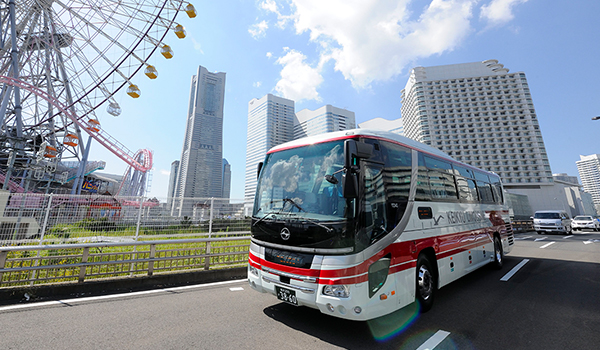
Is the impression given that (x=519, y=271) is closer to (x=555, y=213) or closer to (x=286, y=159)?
(x=286, y=159)

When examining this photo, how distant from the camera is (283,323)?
3.71 metres

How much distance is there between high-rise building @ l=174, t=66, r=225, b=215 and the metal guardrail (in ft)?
327

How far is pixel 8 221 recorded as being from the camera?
595cm

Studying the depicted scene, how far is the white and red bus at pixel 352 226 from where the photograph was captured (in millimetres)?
3246

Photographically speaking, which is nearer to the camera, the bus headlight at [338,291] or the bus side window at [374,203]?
the bus headlight at [338,291]

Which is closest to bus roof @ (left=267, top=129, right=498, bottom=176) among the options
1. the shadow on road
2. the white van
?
the shadow on road

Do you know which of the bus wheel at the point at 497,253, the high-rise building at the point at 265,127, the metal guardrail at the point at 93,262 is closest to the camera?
the metal guardrail at the point at 93,262

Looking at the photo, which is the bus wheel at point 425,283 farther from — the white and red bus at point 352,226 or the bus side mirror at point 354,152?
the bus side mirror at point 354,152

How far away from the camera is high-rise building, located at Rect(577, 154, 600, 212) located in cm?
15550

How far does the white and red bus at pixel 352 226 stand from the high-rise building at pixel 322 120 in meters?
101

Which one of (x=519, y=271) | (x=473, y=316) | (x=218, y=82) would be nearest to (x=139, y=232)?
(x=473, y=316)

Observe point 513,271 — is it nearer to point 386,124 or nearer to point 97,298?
point 97,298

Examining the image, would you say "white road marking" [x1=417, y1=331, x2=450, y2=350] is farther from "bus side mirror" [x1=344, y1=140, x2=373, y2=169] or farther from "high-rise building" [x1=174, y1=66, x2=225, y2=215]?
"high-rise building" [x1=174, y1=66, x2=225, y2=215]

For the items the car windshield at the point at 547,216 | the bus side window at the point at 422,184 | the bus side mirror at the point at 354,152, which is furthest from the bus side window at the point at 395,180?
the car windshield at the point at 547,216
